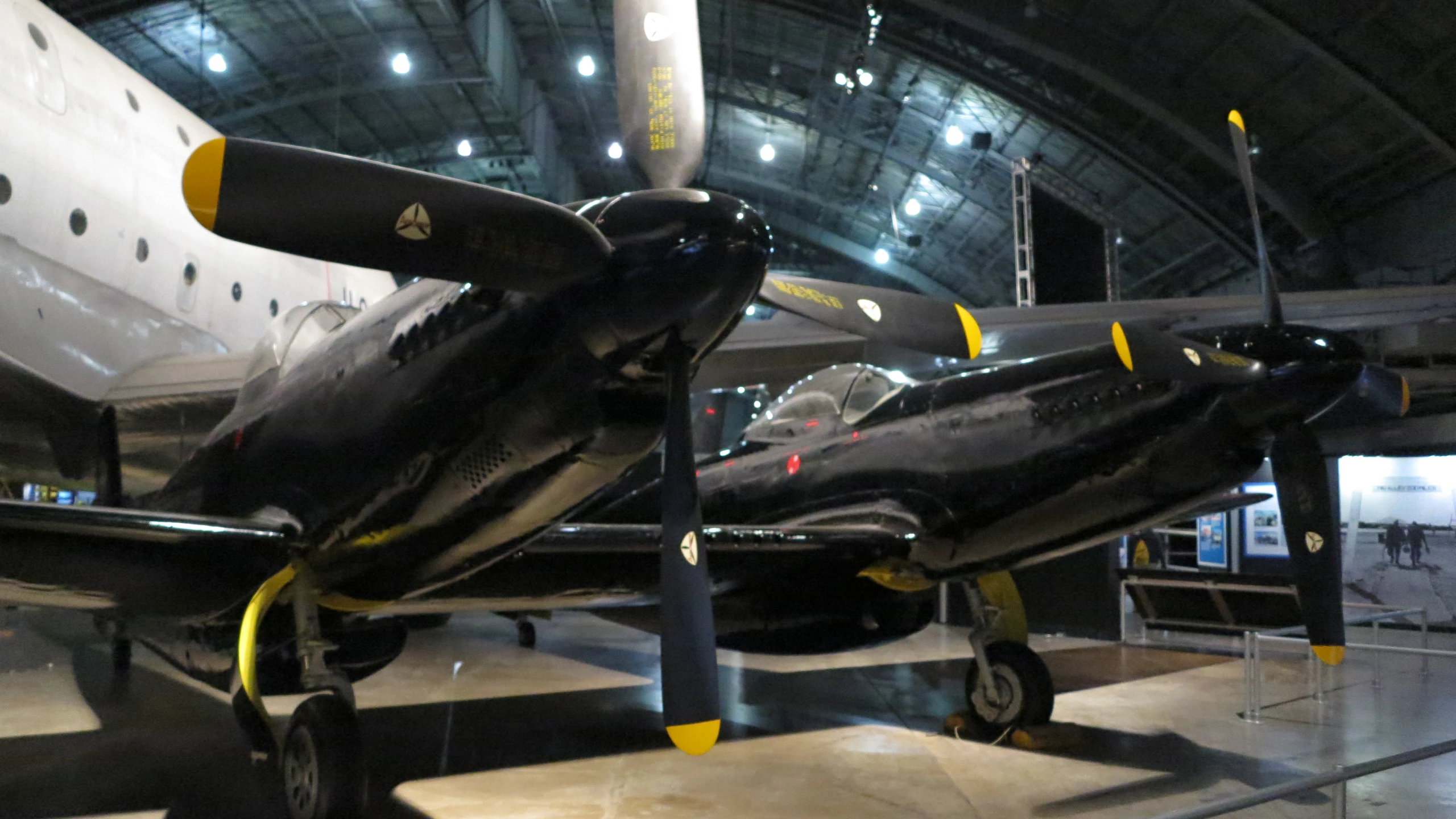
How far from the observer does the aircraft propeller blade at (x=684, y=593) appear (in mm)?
2898

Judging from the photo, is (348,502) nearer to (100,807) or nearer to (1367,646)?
(100,807)

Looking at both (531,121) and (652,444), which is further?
(531,121)

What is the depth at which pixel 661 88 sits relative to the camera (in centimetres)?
378

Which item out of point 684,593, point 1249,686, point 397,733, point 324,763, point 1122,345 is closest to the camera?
point 684,593

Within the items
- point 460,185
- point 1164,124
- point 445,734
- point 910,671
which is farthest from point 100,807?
point 1164,124

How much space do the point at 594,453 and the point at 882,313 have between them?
1337mm

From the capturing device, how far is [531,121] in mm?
19766

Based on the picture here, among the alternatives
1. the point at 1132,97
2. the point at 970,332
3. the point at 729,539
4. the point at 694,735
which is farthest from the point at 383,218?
the point at 1132,97

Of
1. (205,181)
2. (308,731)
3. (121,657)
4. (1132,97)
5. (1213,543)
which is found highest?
(1132,97)

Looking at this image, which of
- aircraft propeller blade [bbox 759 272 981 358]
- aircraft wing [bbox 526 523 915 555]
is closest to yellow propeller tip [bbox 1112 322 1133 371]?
aircraft propeller blade [bbox 759 272 981 358]

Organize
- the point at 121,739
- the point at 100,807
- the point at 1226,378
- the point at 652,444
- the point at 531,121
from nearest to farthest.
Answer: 1. the point at 652,444
2. the point at 100,807
3. the point at 1226,378
4. the point at 121,739
5. the point at 531,121

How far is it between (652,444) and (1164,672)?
728 cm

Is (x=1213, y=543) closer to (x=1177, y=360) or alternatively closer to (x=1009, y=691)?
(x=1009, y=691)

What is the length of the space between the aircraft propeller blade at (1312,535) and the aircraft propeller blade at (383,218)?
4.03 meters
